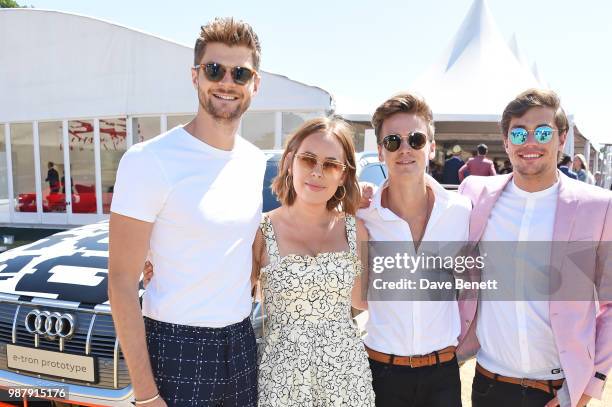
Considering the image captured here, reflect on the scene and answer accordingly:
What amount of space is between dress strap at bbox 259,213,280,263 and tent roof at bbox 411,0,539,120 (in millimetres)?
11309

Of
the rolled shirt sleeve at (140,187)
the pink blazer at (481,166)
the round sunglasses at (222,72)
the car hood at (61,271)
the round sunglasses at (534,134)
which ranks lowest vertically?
the car hood at (61,271)

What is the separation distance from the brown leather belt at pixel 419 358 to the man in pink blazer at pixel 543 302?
0.61ft

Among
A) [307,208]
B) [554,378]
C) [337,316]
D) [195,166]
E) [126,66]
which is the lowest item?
[554,378]

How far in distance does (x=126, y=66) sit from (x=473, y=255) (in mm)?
10839

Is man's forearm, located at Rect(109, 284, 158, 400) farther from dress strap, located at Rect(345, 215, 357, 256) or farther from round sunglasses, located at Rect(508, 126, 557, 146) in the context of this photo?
round sunglasses, located at Rect(508, 126, 557, 146)

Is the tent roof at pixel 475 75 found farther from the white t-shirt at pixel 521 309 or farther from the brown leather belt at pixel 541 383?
the brown leather belt at pixel 541 383

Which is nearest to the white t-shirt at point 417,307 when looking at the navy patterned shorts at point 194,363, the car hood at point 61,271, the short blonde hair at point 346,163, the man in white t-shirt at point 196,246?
the short blonde hair at point 346,163

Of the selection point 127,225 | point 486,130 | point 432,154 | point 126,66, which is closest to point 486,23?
point 486,130

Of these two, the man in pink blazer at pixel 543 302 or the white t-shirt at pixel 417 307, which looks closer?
the man in pink blazer at pixel 543 302

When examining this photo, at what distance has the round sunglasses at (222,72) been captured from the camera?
5.85ft

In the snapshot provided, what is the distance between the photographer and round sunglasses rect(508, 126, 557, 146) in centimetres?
202

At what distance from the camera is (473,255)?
7.26 ft

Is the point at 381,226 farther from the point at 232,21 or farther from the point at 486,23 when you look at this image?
the point at 486,23

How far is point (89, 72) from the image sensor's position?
1152 centimetres
